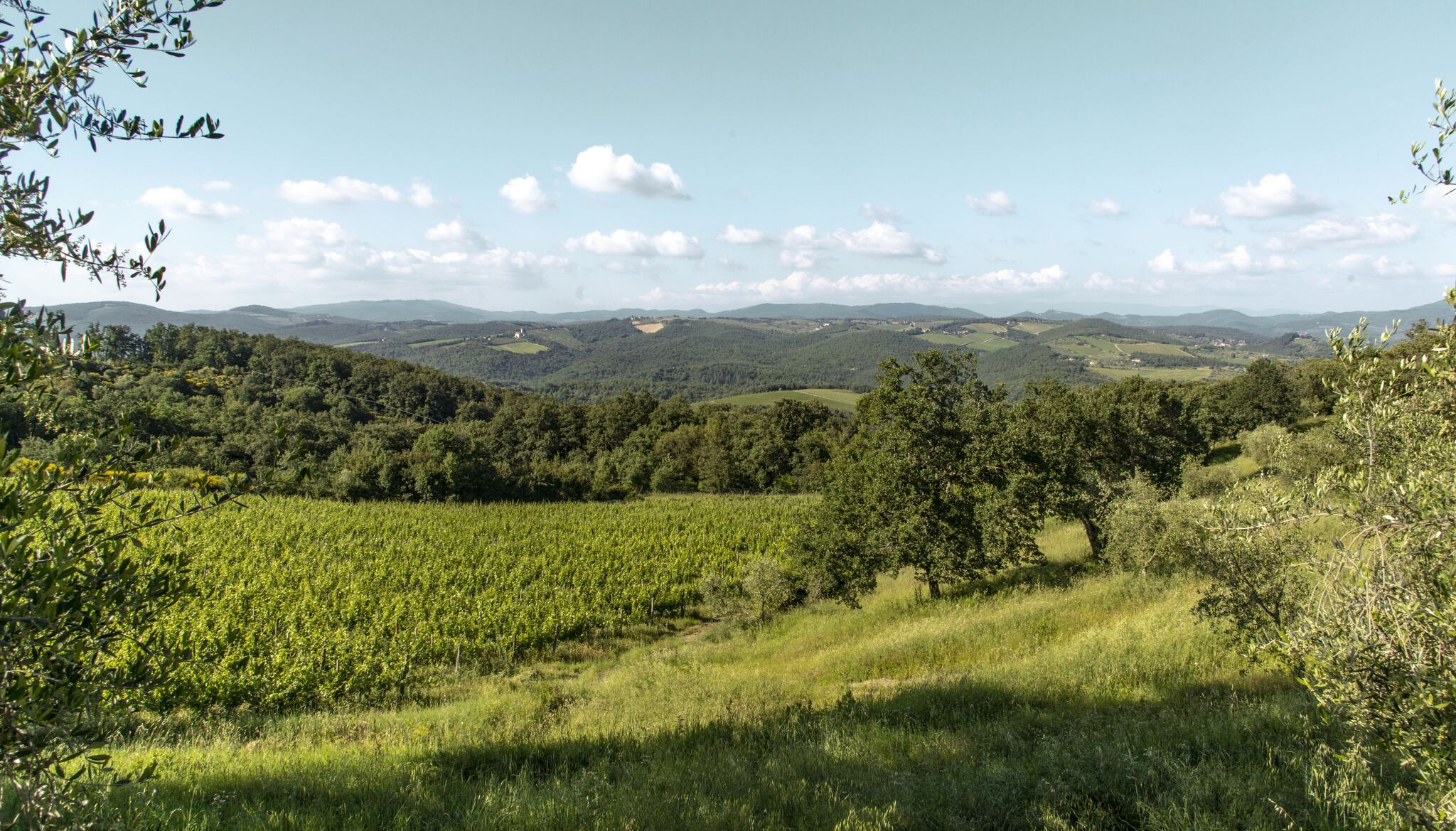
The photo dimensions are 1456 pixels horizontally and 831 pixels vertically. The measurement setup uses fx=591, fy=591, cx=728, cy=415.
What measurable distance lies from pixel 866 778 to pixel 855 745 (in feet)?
4.20

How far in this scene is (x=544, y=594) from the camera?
25.2m

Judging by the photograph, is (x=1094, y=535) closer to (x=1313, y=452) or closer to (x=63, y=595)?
(x=1313, y=452)

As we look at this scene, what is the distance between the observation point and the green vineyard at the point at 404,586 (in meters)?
16.0

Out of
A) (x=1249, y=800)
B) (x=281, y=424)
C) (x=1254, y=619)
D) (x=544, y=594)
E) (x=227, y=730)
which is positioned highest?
(x=281, y=424)

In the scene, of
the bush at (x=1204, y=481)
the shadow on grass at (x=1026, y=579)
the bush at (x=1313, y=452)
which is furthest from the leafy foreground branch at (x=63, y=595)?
the bush at (x=1204, y=481)

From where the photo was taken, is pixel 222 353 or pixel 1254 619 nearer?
pixel 1254 619

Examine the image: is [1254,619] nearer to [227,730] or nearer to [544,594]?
[227,730]

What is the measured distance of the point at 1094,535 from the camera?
855 inches

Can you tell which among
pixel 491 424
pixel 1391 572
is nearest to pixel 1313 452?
pixel 1391 572

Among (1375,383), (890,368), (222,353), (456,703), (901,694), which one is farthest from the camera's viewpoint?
(222,353)

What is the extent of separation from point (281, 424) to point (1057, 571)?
21866mm

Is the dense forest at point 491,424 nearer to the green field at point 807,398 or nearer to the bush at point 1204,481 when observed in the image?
the bush at point 1204,481

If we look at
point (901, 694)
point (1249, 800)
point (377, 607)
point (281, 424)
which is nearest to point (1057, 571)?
point (901, 694)

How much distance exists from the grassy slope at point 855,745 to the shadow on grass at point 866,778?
31mm
